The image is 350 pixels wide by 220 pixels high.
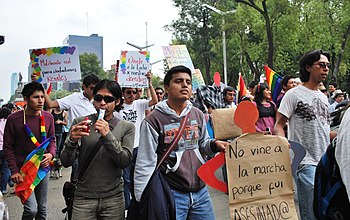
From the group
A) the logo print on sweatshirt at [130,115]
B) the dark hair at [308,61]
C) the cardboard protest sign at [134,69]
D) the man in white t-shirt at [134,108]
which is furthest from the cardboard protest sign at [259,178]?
the cardboard protest sign at [134,69]

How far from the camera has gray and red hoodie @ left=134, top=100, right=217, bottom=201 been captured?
118 inches

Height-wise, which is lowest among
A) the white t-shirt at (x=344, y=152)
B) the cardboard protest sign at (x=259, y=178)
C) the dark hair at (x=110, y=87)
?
the cardboard protest sign at (x=259, y=178)

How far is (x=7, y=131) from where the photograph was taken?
4.30 meters

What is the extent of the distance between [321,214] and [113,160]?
1699 millimetres

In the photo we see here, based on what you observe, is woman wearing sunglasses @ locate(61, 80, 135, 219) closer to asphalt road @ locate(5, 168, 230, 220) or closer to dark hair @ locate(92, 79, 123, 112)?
dark hair @ locate(92, 79, 123, 112)

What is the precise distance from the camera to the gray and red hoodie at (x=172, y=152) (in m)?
3.00

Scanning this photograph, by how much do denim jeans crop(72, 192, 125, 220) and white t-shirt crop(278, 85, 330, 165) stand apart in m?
1.65

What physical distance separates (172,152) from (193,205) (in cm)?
43

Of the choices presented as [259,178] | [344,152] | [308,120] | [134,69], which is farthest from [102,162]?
[134,69]

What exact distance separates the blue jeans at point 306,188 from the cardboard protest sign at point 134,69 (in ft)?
10.6

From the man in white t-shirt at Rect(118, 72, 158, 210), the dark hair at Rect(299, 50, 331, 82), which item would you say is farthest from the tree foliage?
the dark hair at Rect(299, 50, 331, 82)

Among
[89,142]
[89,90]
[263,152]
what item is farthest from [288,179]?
[89,90]

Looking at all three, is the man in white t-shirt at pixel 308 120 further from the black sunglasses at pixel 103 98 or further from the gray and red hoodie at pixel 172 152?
the black sunglasses at pixel 103 98

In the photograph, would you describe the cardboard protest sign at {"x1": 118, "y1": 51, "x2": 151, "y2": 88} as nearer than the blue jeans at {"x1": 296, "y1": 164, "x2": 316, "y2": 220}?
No
